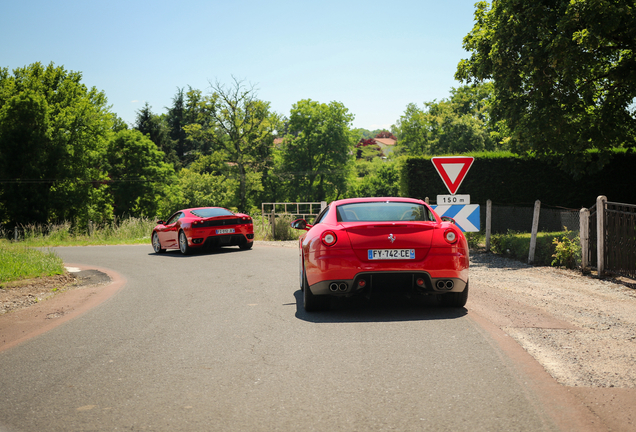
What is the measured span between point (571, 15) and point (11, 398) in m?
14.7

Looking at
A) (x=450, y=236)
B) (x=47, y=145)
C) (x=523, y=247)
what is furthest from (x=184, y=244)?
(x=47, y=145)

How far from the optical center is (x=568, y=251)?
38.1 feet

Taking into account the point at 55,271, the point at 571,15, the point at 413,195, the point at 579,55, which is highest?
the point at 571,15

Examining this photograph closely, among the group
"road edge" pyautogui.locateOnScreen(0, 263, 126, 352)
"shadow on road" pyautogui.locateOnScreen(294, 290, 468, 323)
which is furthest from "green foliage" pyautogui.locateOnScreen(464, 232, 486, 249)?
Result: "road edge" pyautogui.locateOnScreen(0, 263, 126, 352)

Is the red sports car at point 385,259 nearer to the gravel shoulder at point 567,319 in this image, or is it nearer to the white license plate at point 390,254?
the white license plate at point 390,254

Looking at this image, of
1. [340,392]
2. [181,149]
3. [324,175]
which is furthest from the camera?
[181,149]

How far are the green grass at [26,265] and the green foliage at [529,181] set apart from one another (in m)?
14.8

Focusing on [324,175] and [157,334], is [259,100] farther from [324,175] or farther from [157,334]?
[157,334]

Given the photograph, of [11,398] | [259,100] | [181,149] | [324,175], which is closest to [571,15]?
[11,398]

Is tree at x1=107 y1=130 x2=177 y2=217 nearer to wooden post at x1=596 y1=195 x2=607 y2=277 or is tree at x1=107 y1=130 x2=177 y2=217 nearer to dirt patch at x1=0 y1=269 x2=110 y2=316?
dirt patch at x1=0 y1=269 x2=110 y2=316

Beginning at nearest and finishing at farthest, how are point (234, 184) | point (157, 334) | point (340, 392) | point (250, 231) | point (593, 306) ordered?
point (340, 392) < point (157, 334) < point (593, 306) < point (250, 231) < point (234, 184)

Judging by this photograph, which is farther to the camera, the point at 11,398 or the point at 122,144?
the point at 122,144

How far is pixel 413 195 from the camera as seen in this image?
79.0 feet

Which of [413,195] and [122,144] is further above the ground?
[122,144]
